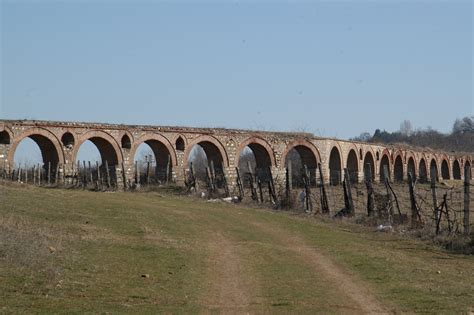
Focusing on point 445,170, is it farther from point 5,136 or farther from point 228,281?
point 228,281

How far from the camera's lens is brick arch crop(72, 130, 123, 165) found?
3095 centimetres

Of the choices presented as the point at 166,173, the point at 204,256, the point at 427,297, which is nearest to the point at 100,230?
the point at 204,256

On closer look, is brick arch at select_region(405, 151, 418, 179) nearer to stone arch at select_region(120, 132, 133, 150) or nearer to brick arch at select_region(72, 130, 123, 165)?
stone arch at select_region(120, 132, 133, 150)

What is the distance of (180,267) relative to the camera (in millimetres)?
10094

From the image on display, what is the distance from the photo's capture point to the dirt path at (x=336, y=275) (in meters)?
7.98

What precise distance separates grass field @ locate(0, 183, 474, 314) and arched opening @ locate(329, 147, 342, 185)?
78.0ft

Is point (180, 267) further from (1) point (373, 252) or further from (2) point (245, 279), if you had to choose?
(1) point (373, 252)

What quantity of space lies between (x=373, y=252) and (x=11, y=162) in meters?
20.7

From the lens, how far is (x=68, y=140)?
30.5 meters

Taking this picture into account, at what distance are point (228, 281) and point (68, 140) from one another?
22.7 metres

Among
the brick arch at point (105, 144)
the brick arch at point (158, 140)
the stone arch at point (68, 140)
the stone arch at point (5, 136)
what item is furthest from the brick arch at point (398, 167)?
the stone arch at point (5, 136)

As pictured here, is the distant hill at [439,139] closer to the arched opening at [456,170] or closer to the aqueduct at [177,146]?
the arched opening at [456,170]

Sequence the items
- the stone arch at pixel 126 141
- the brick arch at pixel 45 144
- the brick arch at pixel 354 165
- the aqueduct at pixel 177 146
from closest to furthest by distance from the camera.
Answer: the brick arch at pixel 45 144, the aqueduct at pixel 177 146, the stone arch at pixel 126 141, the brick arch at pixel 354 165

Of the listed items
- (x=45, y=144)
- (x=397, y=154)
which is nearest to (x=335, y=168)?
(x=397, y=154)
